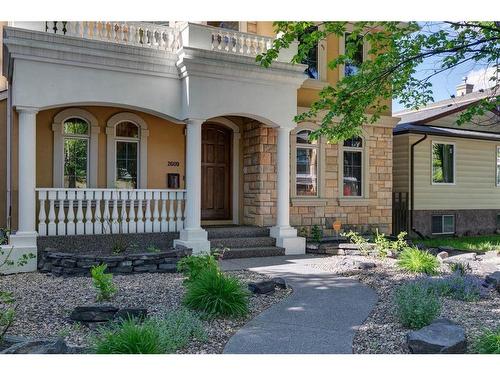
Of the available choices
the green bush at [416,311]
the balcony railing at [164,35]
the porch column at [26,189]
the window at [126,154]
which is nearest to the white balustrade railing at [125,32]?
the balcony railing at [164,35]

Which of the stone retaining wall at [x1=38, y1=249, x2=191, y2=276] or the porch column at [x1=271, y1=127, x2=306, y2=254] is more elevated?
the porch column at [x1=271, y1=127, x2=306, y2=254]

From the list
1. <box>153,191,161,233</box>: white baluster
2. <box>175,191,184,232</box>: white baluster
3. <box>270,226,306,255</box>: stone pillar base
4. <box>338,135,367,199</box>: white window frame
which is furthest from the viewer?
<box>338,135,367,199</box>: white window frame

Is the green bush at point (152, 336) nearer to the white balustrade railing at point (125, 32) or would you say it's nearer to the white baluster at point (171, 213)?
the white baluster at point (171, 213)

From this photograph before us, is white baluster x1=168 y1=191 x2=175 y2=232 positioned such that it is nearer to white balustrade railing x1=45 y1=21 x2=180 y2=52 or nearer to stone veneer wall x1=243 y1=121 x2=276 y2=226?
stone veneer wall x1=243 y1=121 x2=276 y2=226

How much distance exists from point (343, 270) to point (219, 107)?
13.7 ft

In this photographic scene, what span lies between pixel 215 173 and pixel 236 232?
205 cm

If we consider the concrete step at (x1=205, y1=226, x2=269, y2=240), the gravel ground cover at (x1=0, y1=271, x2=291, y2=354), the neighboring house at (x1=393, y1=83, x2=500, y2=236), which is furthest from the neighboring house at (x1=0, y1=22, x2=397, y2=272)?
the neighboring house at (x1=393, y1=83, x2=500, y2=236)

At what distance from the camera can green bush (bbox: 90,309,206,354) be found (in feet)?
12.3

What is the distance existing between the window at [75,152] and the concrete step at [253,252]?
11.6 ft

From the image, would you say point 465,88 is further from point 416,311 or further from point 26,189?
point 26,189

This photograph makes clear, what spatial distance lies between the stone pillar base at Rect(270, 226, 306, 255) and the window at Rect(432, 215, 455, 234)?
6467 mm

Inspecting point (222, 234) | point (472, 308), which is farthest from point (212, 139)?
point (472, 308)

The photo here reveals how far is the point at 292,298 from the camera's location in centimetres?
617

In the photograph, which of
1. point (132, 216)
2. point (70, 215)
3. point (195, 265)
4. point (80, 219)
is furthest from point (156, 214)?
point (195, 265)
